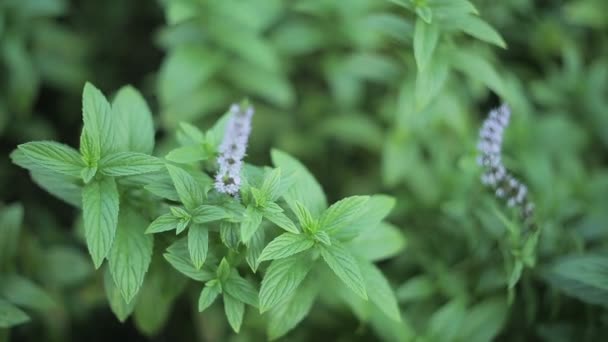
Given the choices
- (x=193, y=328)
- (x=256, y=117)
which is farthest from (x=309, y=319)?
(x=256, y=117)

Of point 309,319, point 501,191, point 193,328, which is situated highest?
point 501,191

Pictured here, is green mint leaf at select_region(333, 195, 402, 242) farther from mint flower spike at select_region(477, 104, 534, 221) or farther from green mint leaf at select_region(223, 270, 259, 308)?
mint flower spike at select_region(477, 104, 534, 221)

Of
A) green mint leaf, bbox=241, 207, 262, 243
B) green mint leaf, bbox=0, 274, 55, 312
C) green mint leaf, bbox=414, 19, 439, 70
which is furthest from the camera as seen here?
green mint leaf, bbox=0, 274, 55, 312

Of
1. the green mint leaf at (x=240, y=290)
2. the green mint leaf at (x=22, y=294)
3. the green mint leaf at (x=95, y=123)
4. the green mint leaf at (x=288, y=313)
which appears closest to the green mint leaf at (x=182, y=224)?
the green mint leaf at (x=240, y=290)

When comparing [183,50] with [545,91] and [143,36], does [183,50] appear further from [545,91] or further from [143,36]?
[545,91]

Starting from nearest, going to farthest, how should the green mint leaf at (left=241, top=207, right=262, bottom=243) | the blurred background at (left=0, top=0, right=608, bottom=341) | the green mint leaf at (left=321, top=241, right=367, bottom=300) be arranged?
1. the green mint leaf at (left=241, top=207, right=262, bottom=243)
2. the green mint leaf at (left=321, top=241, right=367, bottom=300)
3. the blurred background at (left=0, top=0, right=608, bottom=341)

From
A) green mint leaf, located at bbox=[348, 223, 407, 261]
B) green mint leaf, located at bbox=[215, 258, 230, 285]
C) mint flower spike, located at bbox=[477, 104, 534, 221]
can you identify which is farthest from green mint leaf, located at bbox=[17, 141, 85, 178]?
mint flower spike, located at bbox=[477, 104, 534, 221]

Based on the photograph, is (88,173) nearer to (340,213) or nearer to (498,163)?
(340,213)
